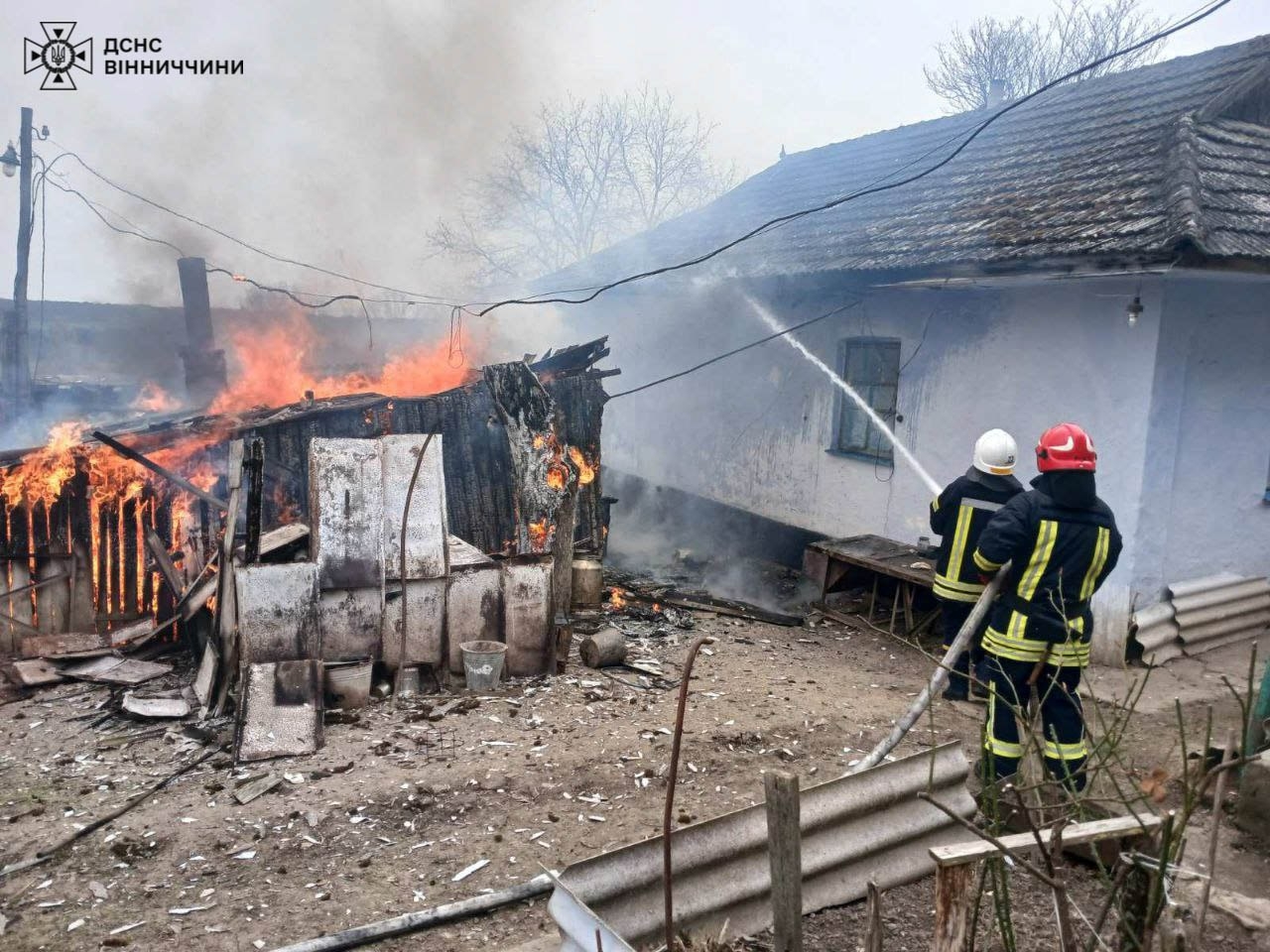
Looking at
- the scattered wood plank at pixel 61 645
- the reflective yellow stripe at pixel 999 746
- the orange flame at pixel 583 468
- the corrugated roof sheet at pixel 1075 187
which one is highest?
the corrugated roof sheet at pixel 1075 187

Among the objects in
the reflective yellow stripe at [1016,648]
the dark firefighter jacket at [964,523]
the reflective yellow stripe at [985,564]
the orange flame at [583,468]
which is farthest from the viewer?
the orange flame at [583,468]

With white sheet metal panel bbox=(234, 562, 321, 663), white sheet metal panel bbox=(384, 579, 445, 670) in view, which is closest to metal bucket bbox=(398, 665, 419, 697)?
white sheet metal panel bbox=(384, 579, 445, 670)

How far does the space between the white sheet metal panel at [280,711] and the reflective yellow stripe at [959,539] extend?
4683 millimetres

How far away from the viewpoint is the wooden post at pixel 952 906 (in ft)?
7.64

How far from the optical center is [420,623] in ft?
22.9

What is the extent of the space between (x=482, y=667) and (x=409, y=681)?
0.61 m

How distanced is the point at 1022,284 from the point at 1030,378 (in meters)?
0.95

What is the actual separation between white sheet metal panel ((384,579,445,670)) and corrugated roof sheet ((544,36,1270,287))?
591cm

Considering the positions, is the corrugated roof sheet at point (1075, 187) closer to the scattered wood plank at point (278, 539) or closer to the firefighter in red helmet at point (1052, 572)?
the firefighter in red helmet at point (1052, 572)

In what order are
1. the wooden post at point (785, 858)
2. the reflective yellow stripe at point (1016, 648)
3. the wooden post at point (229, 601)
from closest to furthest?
the wooden post at point (785, 858), the reflective yellow stripe at point (1016, 648), the wooden post at point (229, 601)

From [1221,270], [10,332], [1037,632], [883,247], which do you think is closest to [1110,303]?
[1221,270]

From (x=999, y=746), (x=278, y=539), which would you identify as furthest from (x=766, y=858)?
(x=278, y=539)

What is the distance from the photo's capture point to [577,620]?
8.72 m

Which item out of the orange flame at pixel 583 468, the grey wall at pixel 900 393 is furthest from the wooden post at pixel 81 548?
the grey wall at pixel 900 393
